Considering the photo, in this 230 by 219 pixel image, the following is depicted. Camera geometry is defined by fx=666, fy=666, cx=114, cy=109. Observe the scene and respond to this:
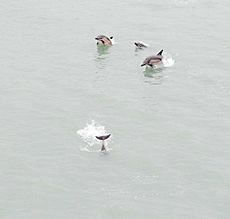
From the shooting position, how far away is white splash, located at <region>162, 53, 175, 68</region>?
38.3 meters

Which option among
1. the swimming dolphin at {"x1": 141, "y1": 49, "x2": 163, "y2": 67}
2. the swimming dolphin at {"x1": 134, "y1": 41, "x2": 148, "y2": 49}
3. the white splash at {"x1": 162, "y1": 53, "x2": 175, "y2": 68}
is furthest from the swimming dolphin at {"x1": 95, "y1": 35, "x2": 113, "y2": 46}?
the swimming dolphin at {"x1": 141, "y1": 49, "x2": 163, "y2": 67}

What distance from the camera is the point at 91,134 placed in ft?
98.2

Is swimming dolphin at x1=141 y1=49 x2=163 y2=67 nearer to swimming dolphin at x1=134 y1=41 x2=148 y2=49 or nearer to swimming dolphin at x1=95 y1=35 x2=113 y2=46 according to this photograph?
swimming dolphin at x1=134 y1=41 x2=148 y2=49

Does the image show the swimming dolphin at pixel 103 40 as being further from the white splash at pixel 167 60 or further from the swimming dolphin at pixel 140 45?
the white splash at pixel 167 60

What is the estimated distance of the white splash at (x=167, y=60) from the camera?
1510 inches

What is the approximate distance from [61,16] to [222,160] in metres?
22.3

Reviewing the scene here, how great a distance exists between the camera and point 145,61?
124 feet

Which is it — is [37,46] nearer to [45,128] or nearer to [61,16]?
[61,16]

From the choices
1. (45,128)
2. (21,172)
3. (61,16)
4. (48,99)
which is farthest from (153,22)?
(21,172)

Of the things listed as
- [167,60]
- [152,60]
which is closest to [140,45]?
[167,60]

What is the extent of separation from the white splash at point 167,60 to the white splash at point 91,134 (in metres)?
8.80

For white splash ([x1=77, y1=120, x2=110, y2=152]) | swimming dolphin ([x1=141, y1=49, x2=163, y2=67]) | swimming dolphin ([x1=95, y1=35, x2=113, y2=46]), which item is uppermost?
swimming dolphin ([x1=95, y1=35, x2=113, y2=46])

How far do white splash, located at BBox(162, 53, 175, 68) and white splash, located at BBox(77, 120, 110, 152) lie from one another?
8.80 m

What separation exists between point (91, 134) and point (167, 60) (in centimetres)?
1048
